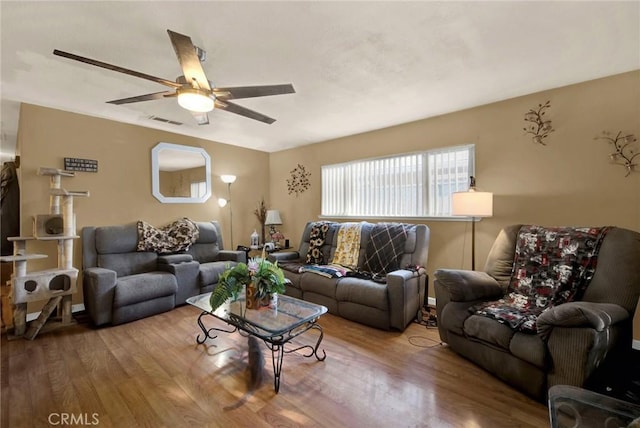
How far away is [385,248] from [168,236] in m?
2.91

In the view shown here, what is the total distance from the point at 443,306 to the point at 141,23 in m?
2.98

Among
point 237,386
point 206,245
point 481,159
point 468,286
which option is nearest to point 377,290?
point 468,286

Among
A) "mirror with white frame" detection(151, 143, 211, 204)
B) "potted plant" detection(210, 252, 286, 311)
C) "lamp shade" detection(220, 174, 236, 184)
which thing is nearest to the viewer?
"potted plant" detection(210, 252, 286, 311)

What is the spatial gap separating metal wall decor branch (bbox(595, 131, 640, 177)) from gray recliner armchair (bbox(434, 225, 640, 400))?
0.76 metres

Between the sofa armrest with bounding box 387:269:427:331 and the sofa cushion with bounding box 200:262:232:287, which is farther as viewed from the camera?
the sofa cushion with bounding box 200:262:232:287

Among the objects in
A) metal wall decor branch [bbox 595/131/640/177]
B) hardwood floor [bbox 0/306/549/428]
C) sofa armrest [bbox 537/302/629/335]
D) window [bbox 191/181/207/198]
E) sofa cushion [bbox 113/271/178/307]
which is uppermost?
metal wall decor branch [bbox 595/131/640/177]

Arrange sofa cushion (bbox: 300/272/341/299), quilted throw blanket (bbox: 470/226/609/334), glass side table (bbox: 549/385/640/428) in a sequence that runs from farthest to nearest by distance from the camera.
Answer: sofa cushion (bbox: 300/272/341/299)
quilted throw blanket (bbox: 470/226/609/334)
glass side table (bbox: 549/385/640/428)

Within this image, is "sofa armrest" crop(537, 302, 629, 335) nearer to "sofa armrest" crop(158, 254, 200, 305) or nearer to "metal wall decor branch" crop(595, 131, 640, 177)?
"metal wall decor branch" crop(595, 131, 640, 177)

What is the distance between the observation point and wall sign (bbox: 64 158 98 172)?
3.15 metres

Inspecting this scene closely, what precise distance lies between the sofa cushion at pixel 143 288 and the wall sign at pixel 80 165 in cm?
140

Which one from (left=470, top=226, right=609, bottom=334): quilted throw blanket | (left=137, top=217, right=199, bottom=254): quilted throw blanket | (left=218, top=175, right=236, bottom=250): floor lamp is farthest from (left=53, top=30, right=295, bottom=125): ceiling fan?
(left=218, top=175, right=236, bottom=250): floor lamp

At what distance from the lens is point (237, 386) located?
74.4 inches

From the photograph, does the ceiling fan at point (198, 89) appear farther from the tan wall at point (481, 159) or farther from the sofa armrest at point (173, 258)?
the sofa armrest at point (173, 258)

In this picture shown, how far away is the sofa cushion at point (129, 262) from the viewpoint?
327cm
